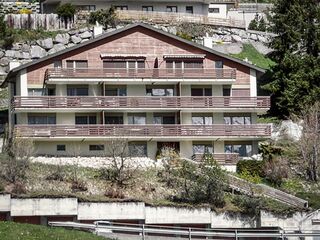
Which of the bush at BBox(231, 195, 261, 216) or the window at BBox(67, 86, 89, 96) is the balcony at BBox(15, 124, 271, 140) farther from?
the bush at BBox(231, 195, 261, 216)

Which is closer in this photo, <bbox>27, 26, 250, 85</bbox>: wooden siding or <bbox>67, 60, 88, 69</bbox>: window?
<bbox>67, 60, 88, 69</bbox>: window

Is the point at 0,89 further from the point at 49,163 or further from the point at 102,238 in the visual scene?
the point at 102,238

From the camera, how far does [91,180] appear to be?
2365 inches

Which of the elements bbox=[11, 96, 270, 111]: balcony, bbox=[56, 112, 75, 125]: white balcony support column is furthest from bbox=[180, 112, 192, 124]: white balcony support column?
bbox=[56, 112, 75, 125]: white balcony support column

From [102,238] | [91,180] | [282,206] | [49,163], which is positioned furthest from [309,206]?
[102,238]

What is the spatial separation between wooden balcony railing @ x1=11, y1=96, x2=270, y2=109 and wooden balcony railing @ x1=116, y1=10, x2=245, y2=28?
27285mm

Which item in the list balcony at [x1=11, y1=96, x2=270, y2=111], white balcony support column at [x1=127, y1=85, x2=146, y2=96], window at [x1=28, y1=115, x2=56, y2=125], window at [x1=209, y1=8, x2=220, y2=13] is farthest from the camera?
window at [x1=209, y1=8, x2=220, y2=13]

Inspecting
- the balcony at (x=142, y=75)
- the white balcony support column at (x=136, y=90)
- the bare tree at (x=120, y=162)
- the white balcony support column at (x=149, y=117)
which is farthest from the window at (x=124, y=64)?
the bare tree at (x=120, y=162)

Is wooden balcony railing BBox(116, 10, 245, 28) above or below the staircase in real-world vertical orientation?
above

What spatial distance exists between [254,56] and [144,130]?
28432 mm

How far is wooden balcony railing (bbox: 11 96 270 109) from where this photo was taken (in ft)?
223

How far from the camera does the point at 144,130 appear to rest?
68688 mm

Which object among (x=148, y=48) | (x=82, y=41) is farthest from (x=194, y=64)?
(x=82, y=41)

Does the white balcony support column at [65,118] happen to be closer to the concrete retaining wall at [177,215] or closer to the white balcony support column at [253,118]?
the white balcony support column at [253,118]
